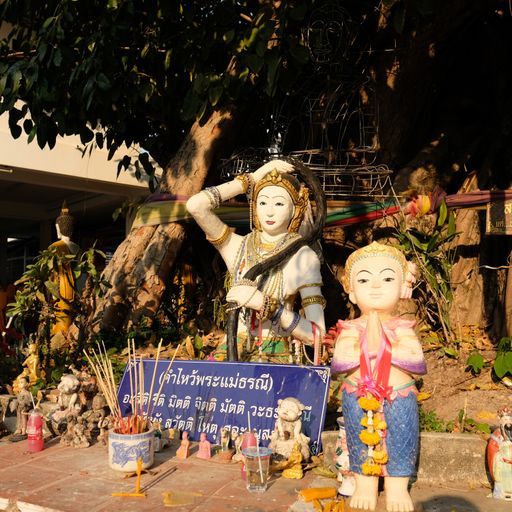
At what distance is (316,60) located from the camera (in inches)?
188

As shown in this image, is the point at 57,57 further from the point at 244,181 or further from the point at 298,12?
the point at 298,12

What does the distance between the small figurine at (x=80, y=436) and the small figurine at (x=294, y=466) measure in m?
1.41

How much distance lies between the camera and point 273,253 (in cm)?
→ 420

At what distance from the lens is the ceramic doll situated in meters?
2.58

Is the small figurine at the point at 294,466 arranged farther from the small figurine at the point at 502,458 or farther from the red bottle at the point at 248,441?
the small figurine at the point at 502,458

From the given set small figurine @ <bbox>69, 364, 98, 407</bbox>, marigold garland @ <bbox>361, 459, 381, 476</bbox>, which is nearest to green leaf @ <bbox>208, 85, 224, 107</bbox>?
small figurine @ <bbox>69, 364, 98, 407</bbox>

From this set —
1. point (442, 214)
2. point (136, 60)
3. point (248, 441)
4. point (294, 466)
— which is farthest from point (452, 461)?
point (136, 60)

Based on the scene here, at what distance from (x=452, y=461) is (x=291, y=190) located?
Answer: 86.2 inches

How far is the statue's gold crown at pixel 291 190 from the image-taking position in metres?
4.24

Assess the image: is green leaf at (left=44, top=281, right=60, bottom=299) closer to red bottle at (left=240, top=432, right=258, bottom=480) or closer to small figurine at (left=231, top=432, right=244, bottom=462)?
small figurine at (left=231, top=432, right=244, bottom=462)

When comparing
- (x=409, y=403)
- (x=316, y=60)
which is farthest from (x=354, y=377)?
(x=316, y=60)

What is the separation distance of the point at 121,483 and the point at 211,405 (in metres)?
0.82

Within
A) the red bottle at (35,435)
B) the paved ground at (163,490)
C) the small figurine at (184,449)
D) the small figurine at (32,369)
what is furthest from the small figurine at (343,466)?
the small figurine at (32,369)

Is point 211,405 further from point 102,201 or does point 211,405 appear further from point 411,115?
point 102,201
